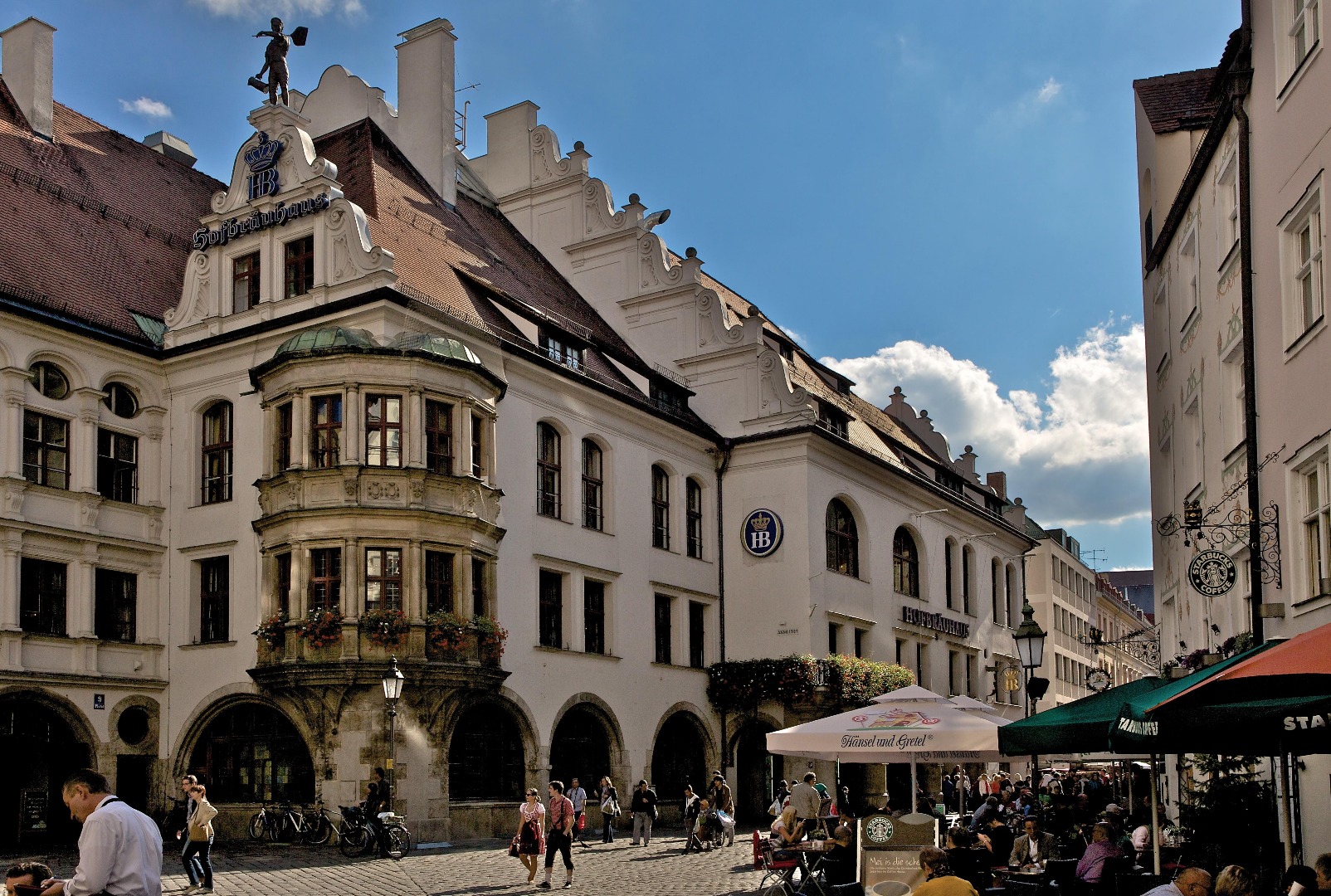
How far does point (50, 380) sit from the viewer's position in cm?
2967

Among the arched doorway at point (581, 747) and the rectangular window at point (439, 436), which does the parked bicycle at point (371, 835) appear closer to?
the rectangular window at point (439, 436)

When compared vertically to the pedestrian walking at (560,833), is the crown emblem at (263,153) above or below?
above

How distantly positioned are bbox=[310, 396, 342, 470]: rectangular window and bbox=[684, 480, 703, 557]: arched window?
470 inches

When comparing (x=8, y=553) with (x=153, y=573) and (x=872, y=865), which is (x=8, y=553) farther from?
(x=872, y=865)

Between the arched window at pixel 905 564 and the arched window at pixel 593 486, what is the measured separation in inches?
492

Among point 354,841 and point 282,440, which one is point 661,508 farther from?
point 354,841

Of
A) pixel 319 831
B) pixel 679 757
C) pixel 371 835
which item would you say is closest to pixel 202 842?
pixel 371 835

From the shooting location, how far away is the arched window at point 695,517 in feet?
129

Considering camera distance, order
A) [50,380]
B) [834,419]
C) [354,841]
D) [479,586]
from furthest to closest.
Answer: [834,419]
[479,586]
[50,380]
[354,841]

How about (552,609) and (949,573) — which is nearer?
(552,609)

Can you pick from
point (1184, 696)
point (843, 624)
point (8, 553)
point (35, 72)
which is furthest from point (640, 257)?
point (1184, 696)

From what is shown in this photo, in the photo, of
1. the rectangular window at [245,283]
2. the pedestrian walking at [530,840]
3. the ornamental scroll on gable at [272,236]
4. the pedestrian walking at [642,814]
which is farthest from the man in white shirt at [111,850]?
the rectangular window at [245,283]

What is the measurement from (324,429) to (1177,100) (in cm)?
1706

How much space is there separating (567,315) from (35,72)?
13801 mm
